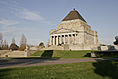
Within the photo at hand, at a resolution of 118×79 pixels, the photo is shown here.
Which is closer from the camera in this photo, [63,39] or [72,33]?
[72,33]

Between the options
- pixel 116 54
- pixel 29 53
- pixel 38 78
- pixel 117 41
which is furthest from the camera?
pixel 117 41

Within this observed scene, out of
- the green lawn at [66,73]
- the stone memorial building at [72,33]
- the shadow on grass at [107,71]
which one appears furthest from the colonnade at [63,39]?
the green lawn at [66,73]

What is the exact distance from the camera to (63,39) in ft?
260

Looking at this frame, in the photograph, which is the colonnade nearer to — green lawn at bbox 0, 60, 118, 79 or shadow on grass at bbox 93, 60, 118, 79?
shadow on grass at bbox 93, 60, 118, 79

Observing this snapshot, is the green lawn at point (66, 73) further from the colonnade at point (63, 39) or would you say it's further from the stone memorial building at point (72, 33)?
the colonnade at point (63, 39)

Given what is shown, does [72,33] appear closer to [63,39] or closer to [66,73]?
[63,39]

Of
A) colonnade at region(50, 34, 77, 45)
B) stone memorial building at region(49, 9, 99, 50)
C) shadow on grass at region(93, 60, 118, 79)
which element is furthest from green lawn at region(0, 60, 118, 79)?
colonnade at region(50, 34, 77, 45)

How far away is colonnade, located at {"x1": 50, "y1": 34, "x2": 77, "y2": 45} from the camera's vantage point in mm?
75500

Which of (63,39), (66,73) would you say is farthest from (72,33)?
(66,73)

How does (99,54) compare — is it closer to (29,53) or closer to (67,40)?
(29,53)

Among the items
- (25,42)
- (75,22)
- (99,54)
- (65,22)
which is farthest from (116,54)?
(25,42)

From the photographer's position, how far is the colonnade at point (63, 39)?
7550 centimetres

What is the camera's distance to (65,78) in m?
7.40

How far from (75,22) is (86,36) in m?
10.7
